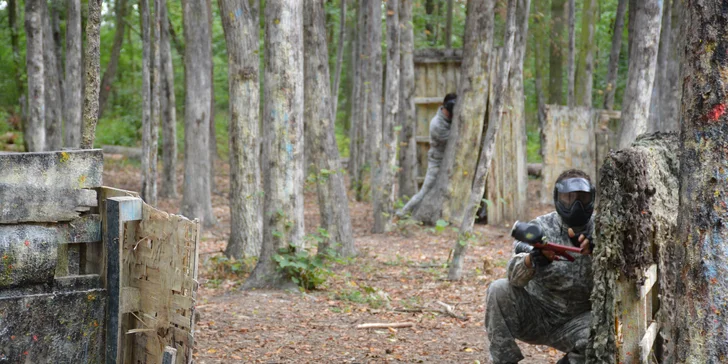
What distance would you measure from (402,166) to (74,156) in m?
9.10

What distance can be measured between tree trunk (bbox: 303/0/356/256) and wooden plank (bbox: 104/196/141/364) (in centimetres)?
475

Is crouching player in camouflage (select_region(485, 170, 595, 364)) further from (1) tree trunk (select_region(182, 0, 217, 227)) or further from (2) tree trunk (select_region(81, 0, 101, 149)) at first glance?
(1) tree trunk (select_region(182, 0, 217, 227))

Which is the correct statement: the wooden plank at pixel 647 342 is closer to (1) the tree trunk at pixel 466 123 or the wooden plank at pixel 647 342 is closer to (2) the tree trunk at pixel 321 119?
(2) the tree trunk at pixel 321 119

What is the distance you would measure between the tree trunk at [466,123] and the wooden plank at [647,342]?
754cm

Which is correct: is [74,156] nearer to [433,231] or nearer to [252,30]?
[252,30]

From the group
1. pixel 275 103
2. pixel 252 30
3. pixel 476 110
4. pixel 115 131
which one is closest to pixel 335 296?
pixel 275 103

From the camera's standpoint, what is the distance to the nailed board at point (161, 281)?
3.64 metres

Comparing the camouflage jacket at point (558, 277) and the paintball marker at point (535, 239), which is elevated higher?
the paintball marker at point (535, 239)

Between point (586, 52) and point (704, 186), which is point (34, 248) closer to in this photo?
point (704, 186)

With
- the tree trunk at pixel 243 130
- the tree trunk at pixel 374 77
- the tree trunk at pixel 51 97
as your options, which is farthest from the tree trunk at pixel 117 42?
the tree trunk at pixel 243 130

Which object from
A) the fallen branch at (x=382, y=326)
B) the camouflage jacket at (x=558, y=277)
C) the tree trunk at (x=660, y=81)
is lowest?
the fallen branch at (x=382, y=326)

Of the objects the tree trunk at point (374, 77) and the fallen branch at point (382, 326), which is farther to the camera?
the tree trunk at point (374, 77)

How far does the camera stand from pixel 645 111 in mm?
9242

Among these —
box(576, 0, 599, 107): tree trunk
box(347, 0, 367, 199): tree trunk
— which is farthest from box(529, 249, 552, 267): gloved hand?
box(576, 0, 599, 107): tree trunk
